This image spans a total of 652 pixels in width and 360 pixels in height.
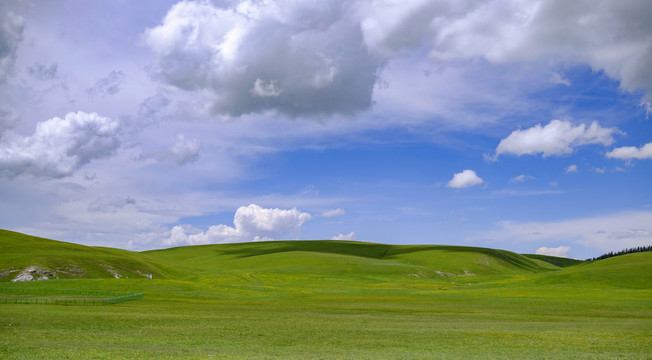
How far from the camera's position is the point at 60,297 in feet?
257

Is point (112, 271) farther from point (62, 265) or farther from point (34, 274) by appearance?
point (34, 274)

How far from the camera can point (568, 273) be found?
13212 cm

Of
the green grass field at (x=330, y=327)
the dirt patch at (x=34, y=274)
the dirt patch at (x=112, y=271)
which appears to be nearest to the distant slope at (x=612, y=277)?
the green grass field at (x=330, y=327)

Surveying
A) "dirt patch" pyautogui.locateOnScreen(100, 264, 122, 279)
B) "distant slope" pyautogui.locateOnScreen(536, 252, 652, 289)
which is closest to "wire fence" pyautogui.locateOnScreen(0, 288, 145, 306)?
"dirt patch" pyautogui.locateOnScreen(100, 264, 122, 279)

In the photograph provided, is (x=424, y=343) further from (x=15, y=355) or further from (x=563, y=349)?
(x=15, y=355)

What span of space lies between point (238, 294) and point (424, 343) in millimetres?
61498

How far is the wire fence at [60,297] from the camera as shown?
69500 millimetres

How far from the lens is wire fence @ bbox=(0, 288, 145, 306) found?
69.5m

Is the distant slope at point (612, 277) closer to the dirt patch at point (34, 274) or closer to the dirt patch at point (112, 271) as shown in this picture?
the dirt patch at point (112, 271)

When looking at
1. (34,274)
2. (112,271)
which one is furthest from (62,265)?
(112,271)

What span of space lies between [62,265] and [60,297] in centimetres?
5347

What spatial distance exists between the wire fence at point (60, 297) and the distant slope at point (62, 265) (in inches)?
1332

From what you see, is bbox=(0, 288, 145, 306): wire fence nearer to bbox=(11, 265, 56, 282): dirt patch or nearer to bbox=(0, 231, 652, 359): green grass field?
bbox=(0, 231, 652, 359): green grass field

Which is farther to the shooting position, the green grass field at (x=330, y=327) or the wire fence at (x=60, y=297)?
the wire fence at (x=60, y=297)
